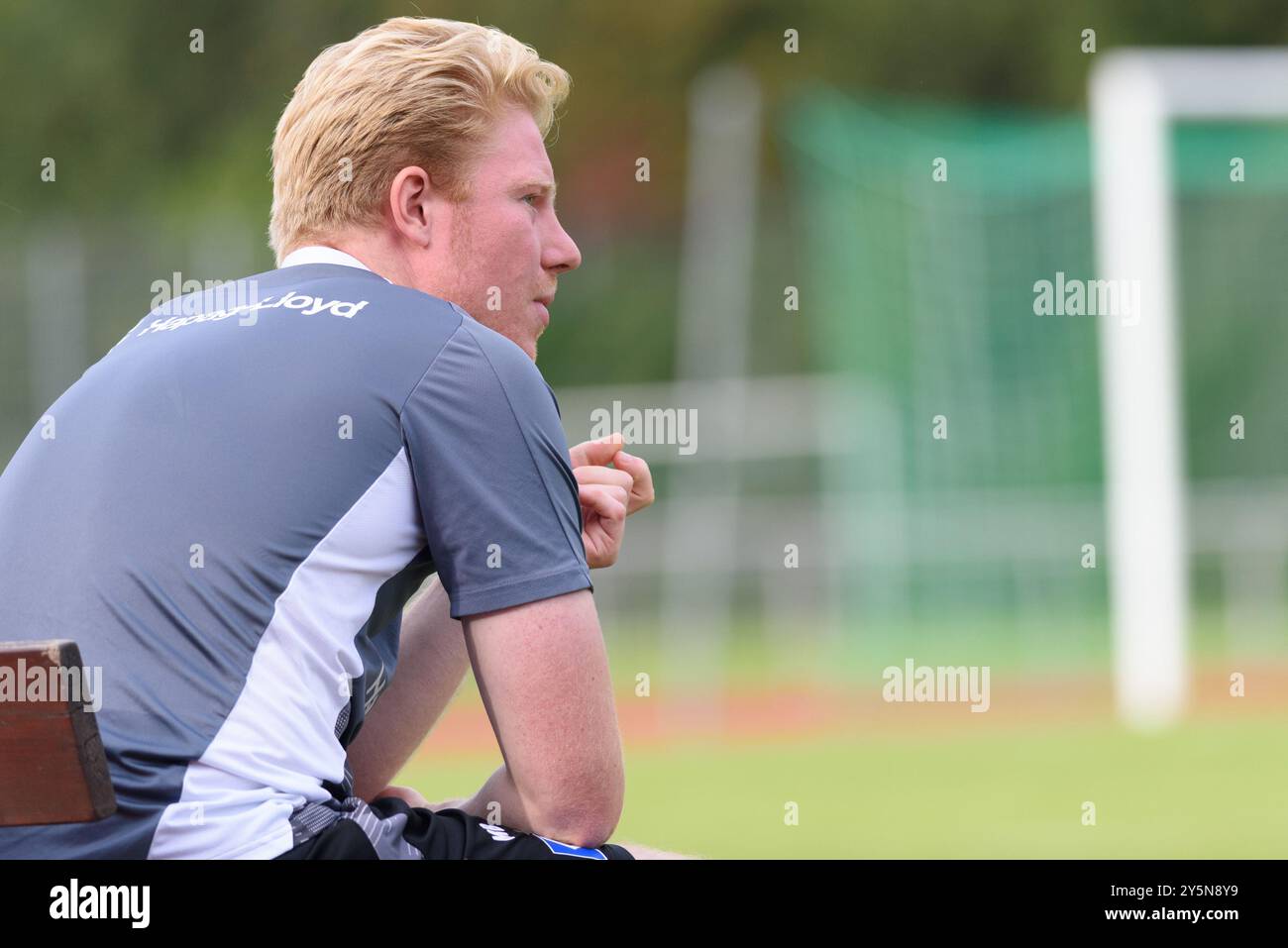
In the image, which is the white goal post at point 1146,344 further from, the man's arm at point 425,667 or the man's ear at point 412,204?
the man's ear at point 412,204

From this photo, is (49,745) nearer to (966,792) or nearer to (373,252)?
(373,252)

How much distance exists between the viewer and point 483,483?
2.18 metres

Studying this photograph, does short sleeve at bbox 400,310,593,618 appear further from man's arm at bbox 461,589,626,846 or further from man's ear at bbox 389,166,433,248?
man's ear at bbox 389,166,433,248

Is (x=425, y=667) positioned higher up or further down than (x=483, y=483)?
further down

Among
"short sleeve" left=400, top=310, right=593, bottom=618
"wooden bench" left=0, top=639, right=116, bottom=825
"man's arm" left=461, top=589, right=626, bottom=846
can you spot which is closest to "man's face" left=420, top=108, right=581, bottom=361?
"short sleeve" left=400, top=310, right=593, bottom=618

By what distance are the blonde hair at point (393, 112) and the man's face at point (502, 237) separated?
0.03 metres

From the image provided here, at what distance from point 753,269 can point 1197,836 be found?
11.4 meters

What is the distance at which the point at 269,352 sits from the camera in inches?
86.5

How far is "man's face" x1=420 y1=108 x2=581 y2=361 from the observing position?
2541mm

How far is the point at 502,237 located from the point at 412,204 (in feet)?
0.47

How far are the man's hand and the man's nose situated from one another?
0.89 ft

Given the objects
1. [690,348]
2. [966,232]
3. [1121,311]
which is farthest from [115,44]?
[1121,311]

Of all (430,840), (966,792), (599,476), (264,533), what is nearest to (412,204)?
(599,476)
